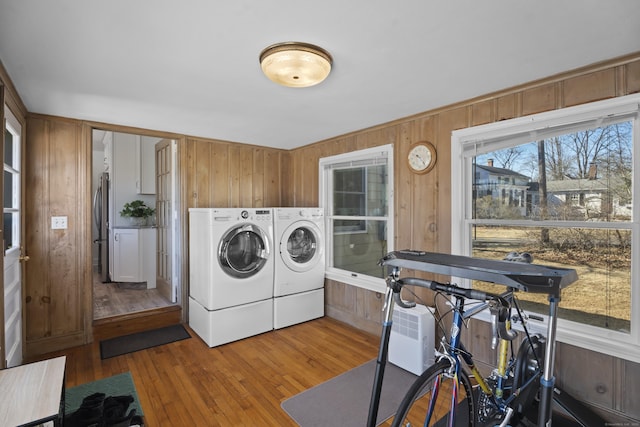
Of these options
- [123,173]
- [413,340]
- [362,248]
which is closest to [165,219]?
[123,173]

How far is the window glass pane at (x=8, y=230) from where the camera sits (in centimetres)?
223

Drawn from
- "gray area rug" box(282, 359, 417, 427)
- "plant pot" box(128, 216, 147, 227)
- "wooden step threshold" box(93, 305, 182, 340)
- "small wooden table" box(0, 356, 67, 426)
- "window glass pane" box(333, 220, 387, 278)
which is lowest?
"gray area rug" box(282, 359, 417, 427)

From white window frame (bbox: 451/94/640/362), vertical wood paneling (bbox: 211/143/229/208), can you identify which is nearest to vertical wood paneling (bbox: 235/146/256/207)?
vertical wood paneling (bbox: 211/143/229/208)

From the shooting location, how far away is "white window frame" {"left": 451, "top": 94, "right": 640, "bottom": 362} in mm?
1856

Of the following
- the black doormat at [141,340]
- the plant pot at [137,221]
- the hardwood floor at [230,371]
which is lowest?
the hardwood floor at [230,371]

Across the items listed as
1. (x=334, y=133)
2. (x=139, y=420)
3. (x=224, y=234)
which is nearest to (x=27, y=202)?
(x=224, y=234)

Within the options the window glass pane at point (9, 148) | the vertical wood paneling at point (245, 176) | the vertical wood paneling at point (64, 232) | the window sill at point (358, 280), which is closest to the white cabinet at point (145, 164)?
the vertical wood paneling at point (245, 176)

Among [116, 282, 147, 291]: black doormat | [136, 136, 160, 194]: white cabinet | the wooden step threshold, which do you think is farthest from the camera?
[136, 136, 160, 194]: white cabinet

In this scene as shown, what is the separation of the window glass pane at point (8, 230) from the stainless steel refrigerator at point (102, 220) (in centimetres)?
305

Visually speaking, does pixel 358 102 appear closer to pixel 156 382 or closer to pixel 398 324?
pixel 398 324

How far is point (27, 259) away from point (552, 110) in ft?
14.0

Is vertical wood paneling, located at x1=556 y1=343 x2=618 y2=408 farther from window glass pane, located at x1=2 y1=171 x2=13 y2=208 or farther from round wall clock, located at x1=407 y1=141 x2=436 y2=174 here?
window glass pane, located at x1=2 y1=171 x2=13 y2=208

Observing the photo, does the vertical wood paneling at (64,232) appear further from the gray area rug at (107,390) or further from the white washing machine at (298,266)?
the white washing machine at (298,266)

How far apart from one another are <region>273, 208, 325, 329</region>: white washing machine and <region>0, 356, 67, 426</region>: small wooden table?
2044 mm
